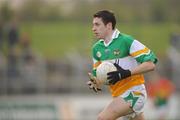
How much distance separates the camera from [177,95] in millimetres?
21281

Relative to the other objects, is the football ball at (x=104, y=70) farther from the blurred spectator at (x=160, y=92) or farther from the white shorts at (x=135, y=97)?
the blurred spectator at (x=160, y=92)

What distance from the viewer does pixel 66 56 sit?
66.9ft

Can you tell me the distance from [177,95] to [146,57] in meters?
11.8

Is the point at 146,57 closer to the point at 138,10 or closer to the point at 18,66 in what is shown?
the point at 18,66

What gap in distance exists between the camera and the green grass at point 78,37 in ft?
→ 66.0

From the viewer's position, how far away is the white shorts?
9891 millimetres

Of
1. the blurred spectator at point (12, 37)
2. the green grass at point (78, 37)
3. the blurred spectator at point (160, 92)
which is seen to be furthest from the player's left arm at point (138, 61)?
the blurred spectator at point (160, 92)

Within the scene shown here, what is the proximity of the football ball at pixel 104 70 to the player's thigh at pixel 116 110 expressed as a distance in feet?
1.21

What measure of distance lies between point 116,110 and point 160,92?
11.9 metres

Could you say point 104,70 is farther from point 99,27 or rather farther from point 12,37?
point 12,37

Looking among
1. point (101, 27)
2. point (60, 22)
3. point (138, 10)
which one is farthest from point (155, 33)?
point (101, 27)

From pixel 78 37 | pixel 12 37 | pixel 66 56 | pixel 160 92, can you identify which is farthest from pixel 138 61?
pixel 160 92

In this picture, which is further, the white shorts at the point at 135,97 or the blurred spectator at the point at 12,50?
the blurred spectator at the point at 12,50

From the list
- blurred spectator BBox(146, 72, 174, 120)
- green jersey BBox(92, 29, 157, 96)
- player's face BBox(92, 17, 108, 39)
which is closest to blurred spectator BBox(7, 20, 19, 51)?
blurred spectator BBox(146, 72, 174, 120)
